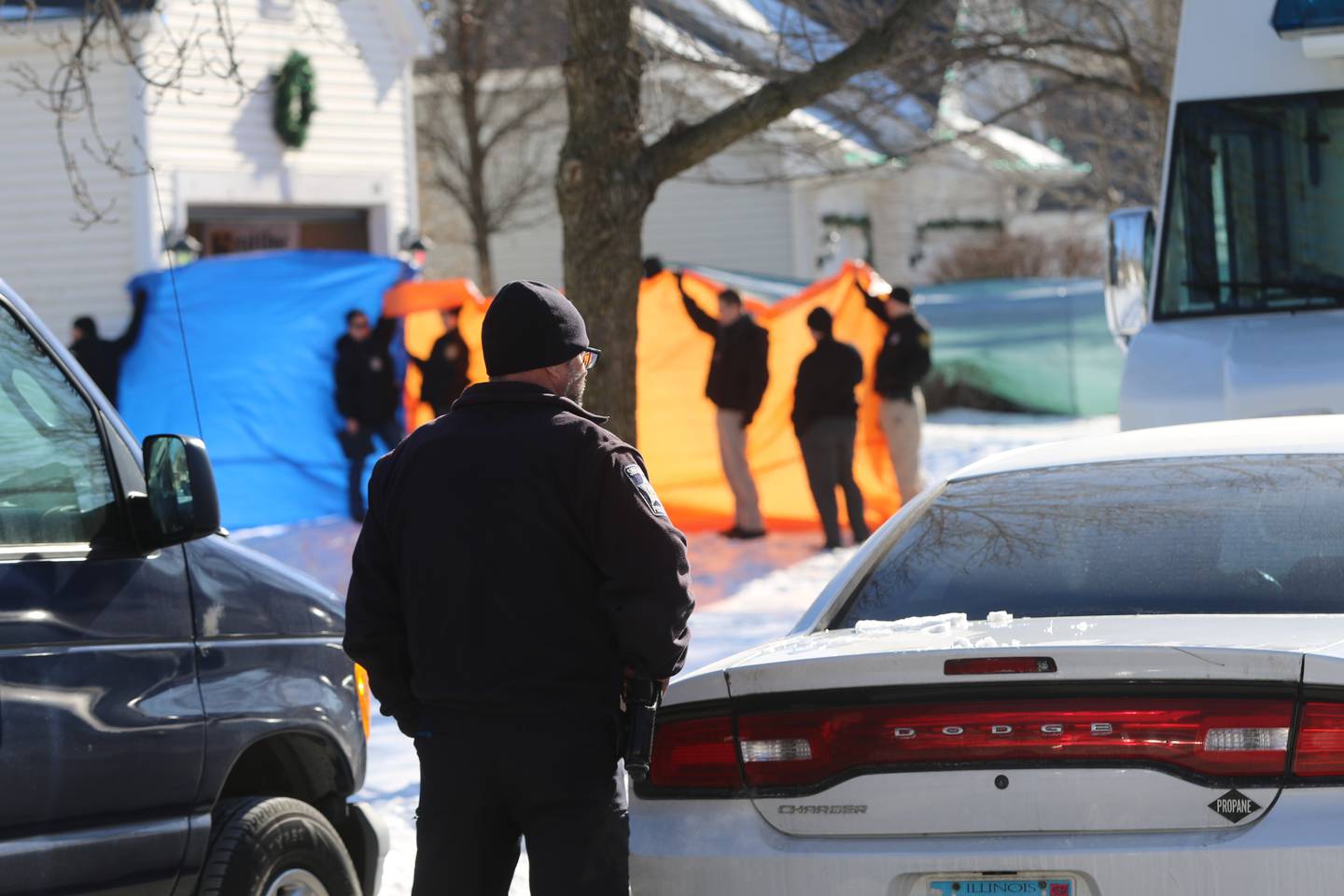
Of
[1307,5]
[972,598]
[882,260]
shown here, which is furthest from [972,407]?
[972,598]

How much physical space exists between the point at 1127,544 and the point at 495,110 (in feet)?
79.1

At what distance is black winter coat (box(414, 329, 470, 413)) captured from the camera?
14.4 metres

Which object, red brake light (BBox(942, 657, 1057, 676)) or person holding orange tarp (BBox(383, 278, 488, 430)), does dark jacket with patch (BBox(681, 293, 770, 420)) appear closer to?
person holding orange tarp (BBox(383, 278, 488, 430))

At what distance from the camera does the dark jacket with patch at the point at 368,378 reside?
47.8ft

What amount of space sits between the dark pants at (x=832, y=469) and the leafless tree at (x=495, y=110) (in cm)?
1202

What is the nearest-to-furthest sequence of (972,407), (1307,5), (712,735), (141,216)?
(712,735), (1307,5), (141,216), (972,407)

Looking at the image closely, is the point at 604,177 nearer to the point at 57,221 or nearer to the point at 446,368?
the point at 446,368

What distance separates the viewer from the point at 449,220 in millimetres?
31078

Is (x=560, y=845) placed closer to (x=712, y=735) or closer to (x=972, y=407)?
(x=712, y=735)

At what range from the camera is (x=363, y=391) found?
14602 millimetres

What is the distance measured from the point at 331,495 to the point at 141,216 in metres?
4.24

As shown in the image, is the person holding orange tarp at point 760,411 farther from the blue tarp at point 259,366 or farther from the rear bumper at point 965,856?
the rear bumper at point 965,856

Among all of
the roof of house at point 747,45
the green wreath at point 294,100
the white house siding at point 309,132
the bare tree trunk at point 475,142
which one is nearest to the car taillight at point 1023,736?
the roof of house at point 747,45

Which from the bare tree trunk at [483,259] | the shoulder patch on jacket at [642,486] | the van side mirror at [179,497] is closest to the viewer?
the shoulder patch on jacket at [642,486]
